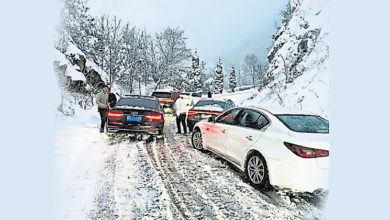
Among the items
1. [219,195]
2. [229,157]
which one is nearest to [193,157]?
[229,157]

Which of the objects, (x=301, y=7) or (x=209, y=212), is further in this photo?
(x=301, y=7)

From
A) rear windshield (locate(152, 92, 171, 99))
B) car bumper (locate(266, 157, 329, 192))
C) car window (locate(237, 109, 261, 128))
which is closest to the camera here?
car bumper (locate(266, 157, 329, 192))

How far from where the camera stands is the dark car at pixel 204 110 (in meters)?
8.77

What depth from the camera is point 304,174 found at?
3301 millimetres

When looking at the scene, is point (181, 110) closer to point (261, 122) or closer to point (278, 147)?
point (261, 122)

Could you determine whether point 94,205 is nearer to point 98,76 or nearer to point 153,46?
point 98,76

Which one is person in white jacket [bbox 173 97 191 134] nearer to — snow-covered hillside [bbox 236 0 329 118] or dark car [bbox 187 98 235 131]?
dark car [bbox 187 98 235 131]

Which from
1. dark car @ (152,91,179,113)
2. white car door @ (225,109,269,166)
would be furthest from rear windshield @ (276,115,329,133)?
dark car @ (152,91,179,113)

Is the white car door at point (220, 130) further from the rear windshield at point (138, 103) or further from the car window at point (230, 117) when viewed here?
the rear windshield at point (138, 103)

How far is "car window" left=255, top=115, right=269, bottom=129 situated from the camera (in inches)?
166

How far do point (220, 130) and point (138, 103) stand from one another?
3.35 meters

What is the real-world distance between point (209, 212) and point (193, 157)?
2768 mm

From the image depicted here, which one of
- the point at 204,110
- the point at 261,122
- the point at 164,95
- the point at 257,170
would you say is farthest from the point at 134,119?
the point at 164,95

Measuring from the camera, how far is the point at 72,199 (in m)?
3.42
